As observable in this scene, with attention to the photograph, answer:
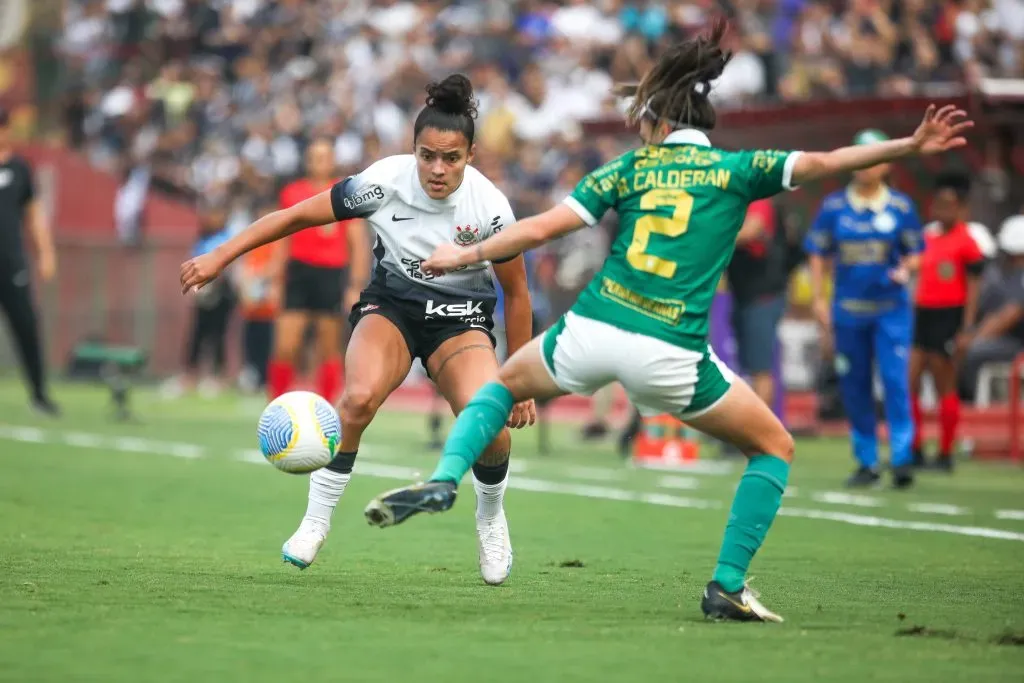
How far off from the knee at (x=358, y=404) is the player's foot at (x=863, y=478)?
6.51 m

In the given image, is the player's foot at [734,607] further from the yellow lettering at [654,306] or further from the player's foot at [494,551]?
the player's foot at [494,551]

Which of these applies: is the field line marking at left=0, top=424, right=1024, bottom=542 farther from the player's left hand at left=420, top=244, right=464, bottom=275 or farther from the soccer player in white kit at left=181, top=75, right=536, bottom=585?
the player's left hand at left=420, top=244, right=464, bottom=275

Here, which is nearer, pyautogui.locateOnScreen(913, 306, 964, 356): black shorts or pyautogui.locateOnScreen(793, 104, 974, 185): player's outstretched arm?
pyautogui.locateOnScreen(793, 104, 974, 185): player's outstretched arm

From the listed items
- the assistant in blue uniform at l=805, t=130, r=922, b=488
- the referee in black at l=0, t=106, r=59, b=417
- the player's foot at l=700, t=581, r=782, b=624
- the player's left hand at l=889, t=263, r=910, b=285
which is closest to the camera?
the player's foot at l=700, t=581, r=782, b=624

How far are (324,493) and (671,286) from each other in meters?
2.30

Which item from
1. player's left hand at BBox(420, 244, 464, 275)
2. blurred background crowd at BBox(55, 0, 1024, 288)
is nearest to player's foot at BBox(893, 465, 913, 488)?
blurred background crowd at BBox(55, 0, 1024, 288)

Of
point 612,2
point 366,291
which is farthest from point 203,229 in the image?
point 366,291

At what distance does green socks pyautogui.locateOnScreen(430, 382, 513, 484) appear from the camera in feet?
22.5

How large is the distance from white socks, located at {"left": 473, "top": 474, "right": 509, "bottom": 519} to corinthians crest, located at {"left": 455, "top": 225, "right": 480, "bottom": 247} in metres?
1.11

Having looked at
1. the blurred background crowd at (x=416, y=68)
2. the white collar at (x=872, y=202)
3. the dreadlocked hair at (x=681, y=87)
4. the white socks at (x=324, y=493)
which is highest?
the blurred background crowd at (x=416, y=68)

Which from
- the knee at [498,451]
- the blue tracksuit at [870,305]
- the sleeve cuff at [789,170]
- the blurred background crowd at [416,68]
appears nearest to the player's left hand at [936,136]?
the sleeve cuff at [789,170]

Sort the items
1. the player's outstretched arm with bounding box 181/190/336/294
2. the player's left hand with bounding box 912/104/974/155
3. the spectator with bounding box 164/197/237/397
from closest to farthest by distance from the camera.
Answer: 1. the player's left hand with bounding box 912/104/974/155
2. the player's outstretched arm with bounding box 181/190/336/294
3. the spectator with bounding box 164/197/237/397

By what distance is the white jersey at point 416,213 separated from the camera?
26.0 feet

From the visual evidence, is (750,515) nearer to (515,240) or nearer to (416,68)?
(515,240)
